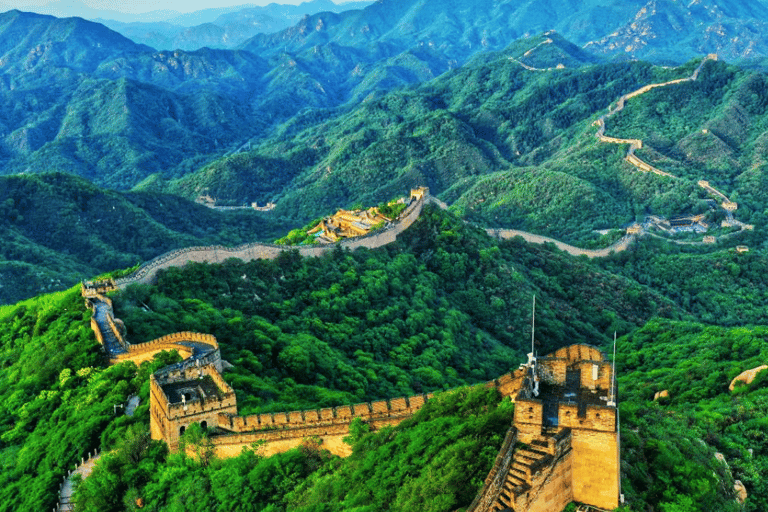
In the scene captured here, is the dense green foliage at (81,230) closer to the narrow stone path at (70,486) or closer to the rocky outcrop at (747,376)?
the narrow stone path at (70,486)

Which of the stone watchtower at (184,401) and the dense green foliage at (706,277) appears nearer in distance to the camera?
the stone watchtower at (184,401)

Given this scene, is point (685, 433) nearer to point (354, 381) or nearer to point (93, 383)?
point (354, 381)

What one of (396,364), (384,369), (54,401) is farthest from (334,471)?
(396,364)

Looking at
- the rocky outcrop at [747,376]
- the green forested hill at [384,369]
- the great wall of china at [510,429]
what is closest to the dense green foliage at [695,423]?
the green forested hill at [384,369]

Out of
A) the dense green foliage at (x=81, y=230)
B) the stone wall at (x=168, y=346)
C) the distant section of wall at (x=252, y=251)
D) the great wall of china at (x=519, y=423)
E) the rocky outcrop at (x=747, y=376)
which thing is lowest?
the great wall of china at (x=519, y=423)

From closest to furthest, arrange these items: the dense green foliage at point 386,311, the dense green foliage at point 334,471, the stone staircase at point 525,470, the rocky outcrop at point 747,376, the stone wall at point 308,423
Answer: the stone staircase at point 525,470, the dense green foliage at point 334,471, the stone wall at point 308,423, the rocky outcrop at point 747,376, the dense green foliage at point 386,311

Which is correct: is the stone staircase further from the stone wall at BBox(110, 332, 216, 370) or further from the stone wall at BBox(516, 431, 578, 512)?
the stone wall at BBox(110, 332, 216, 370)

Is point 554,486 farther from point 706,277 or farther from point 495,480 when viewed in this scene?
point 706,277
